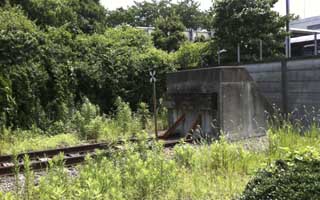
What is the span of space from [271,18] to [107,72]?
29.5 ft

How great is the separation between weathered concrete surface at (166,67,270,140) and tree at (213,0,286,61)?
28.5 ft

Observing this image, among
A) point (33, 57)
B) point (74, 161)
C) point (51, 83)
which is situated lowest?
point (74, 161)

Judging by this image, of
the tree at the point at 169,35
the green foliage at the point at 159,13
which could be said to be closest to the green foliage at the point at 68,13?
the tree at the point at 169,35

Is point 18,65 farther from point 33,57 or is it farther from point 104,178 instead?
point 104,178

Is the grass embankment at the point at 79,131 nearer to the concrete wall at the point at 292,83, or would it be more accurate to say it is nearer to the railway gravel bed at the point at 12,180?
the railway gravel bed at the point at 12,180

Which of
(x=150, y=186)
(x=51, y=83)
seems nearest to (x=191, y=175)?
(x=150, y=186)

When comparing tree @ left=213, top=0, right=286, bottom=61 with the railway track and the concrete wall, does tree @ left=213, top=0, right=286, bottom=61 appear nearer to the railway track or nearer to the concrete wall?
the concrete wall

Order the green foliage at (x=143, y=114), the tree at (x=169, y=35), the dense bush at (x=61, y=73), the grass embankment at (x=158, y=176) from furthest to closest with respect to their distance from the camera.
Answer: the tree at (x=169, y=35), the green foliage at (x=143, y=114), the dense bush at (x=61, y=73), the grass embankment at (x=158, y=176)

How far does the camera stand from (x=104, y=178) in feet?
13.8

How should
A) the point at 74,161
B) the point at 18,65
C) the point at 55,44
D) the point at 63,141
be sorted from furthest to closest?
the point at 55,44
the point at 18,65
the point at 63,141
the point at 74,161

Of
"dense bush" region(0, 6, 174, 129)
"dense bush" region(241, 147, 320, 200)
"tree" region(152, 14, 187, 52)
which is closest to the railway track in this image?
"dense bush" region(0, 6, 174, 129)

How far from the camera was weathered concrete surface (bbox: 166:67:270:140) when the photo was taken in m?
9.51

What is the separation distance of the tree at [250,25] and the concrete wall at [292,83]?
6925 mm

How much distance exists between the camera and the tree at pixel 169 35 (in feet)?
99.0
